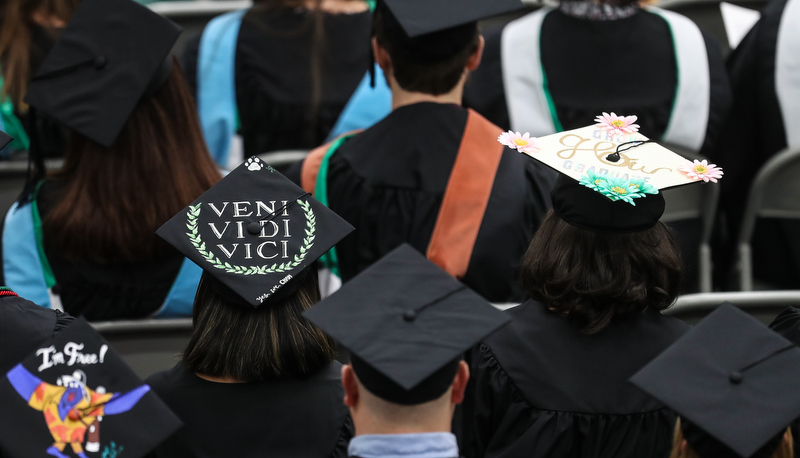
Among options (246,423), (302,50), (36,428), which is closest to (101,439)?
(36,428)

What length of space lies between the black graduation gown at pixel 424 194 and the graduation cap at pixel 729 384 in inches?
43.1

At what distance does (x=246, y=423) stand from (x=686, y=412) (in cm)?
93

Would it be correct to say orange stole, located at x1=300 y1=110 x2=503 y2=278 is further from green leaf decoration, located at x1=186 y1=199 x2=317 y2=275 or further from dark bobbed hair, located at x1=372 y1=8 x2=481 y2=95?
green leaf decoration, located at x1=186 y1=199 x2=317 y2=275

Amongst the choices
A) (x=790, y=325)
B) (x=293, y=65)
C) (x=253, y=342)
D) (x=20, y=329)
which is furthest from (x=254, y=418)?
(x=293, y=65)

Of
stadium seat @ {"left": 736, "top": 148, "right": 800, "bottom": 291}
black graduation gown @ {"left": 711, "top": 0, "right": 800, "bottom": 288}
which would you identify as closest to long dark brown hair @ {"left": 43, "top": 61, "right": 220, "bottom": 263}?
stadium seat @ {"left": 736, "top": 148, "right": 800, "bottom": 291}

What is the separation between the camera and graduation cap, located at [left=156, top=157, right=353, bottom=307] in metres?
2.06

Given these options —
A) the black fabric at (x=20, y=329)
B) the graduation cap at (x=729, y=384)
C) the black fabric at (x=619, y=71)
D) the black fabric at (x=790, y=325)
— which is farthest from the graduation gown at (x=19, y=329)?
the black fabric at (x=619, y=71)

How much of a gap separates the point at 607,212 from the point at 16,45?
2768 millimetres

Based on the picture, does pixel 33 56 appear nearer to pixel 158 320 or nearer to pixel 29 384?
pixel 158 320

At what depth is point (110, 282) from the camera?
9.54 ft

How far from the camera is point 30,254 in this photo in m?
2.92

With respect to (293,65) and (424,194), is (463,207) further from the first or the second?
(293,65)

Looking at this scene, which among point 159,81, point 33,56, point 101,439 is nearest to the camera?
point 101,439

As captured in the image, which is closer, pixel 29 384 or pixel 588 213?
pixel 29 384
